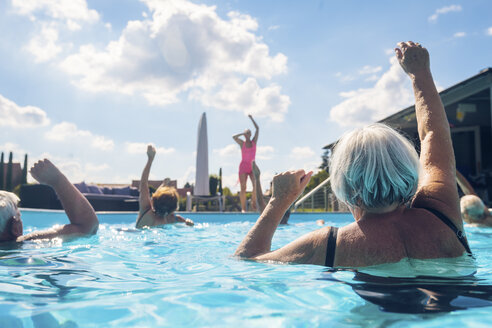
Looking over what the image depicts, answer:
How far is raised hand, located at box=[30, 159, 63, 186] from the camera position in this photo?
3062mm

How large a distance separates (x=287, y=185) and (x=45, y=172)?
7.16 feet

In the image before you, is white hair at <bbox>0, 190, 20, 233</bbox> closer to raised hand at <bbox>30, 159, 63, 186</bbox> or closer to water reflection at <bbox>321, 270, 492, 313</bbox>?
raised hand at <bbox>30, 159, 63, 186</bbox>

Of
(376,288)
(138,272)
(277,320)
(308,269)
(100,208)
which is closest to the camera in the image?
(277,320)

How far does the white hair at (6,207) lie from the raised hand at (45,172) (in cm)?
24

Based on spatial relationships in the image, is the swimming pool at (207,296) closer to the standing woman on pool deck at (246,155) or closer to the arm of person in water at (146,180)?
the arm of person in water at (146,180)

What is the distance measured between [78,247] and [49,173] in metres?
0.79

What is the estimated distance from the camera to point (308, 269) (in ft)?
5.95

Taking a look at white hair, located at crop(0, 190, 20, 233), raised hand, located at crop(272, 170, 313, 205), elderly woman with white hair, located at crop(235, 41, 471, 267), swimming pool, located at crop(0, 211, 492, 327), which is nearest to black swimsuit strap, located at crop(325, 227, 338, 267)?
elderly woman with white hair, located at crop(235, 41, 471, 267)

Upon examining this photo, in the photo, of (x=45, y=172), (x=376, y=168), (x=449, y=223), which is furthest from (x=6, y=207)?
(x=449, y=223)

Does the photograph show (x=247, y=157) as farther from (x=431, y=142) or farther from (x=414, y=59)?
(x=431, y=142)

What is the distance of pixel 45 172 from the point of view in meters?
3.08

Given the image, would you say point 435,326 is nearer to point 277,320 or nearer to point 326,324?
point 326,324

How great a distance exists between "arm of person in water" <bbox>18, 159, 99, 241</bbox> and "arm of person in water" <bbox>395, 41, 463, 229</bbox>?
2.72 meters

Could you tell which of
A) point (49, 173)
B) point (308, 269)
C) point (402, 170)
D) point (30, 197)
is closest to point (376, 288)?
point (308, 269)
